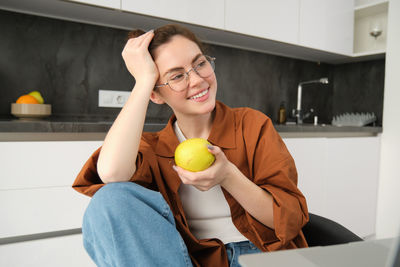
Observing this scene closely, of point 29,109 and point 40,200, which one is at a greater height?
point 29,109

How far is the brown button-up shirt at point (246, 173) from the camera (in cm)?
84

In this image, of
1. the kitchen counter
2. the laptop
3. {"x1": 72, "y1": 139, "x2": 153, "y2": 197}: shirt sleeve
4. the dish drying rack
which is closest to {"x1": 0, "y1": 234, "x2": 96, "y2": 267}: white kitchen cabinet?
the kitchen counter

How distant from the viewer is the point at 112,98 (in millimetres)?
1967

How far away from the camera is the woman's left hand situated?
0.75m

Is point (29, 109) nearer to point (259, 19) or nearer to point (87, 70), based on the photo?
point (87, 70)

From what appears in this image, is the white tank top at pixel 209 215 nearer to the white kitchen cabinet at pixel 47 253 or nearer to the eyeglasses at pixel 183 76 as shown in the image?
the eyeglasses at pixel 183 76

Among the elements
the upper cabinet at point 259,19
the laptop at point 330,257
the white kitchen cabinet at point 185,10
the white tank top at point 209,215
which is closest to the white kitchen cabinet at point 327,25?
the upper cabinet at point 259,19

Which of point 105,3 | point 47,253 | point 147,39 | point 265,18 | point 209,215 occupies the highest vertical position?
point 265,18

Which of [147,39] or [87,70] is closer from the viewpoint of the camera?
[147,39]

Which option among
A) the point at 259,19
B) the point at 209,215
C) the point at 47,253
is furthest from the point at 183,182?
the point at 259,19

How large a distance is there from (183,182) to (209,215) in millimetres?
200

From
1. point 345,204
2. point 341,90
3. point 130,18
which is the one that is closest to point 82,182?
point 130,18

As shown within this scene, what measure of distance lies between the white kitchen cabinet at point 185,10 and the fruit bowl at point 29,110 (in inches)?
25.7

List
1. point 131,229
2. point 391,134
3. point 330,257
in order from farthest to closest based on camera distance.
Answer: point 391,134, point 131,229, point 330,257
